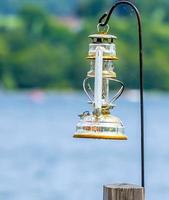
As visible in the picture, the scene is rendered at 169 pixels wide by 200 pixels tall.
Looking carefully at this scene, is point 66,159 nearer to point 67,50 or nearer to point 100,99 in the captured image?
point 100,99

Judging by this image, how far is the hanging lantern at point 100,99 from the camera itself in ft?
17.6

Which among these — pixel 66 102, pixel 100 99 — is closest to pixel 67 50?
pixel 66 102

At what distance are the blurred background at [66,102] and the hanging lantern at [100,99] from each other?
17.4 metres

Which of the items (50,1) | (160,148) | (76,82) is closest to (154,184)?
(160,148)

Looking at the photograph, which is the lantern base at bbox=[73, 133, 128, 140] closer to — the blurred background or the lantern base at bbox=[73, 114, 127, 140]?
the lantern base at bbox=[73, 114, 127, 140]

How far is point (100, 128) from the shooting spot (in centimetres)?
536

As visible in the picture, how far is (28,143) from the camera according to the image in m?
42.1

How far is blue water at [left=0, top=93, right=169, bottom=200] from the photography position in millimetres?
25080

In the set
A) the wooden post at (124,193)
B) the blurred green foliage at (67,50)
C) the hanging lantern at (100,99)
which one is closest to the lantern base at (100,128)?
the hanging lantern at (100,99)

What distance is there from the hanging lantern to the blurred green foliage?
58.9 meters

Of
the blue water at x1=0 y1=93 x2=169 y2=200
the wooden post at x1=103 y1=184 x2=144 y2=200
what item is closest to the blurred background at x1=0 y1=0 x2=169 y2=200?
the blue water at x1=0 y1=93 x2=169 y2=200

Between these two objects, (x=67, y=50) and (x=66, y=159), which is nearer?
(x=66, y=159)

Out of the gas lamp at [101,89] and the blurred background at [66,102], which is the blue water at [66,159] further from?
the gas lamp at [101,89]

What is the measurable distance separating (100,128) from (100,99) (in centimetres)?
14
